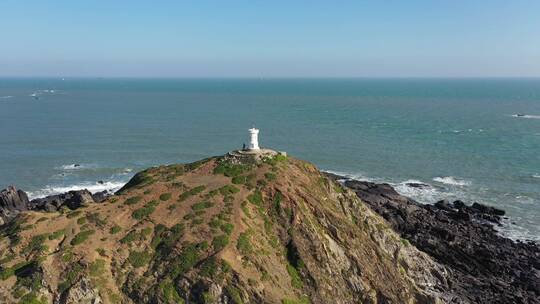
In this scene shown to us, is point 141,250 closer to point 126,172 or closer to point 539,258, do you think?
point 539,258

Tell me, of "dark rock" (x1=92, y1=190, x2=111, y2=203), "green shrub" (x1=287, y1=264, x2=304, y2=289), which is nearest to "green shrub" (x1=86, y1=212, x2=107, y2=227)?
"green shrub" (x1=287, y1=264, x2=304, y2=289)

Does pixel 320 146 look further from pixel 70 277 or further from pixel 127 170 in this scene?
pixel 70 277

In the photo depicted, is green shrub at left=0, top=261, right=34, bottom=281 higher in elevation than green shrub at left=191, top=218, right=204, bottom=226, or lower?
lower

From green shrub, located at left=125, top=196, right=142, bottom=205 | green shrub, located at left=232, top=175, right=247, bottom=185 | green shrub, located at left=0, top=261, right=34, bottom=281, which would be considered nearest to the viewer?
green shrub, located at left=0, top=261, right=34, bottom=281

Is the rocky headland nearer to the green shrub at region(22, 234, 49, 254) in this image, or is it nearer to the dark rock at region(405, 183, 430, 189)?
the green shrub at region(22, 234, 49, 254)

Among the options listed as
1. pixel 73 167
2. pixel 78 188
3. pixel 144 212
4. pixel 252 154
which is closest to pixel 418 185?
pixel 252 154

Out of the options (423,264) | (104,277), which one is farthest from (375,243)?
(104,277)
